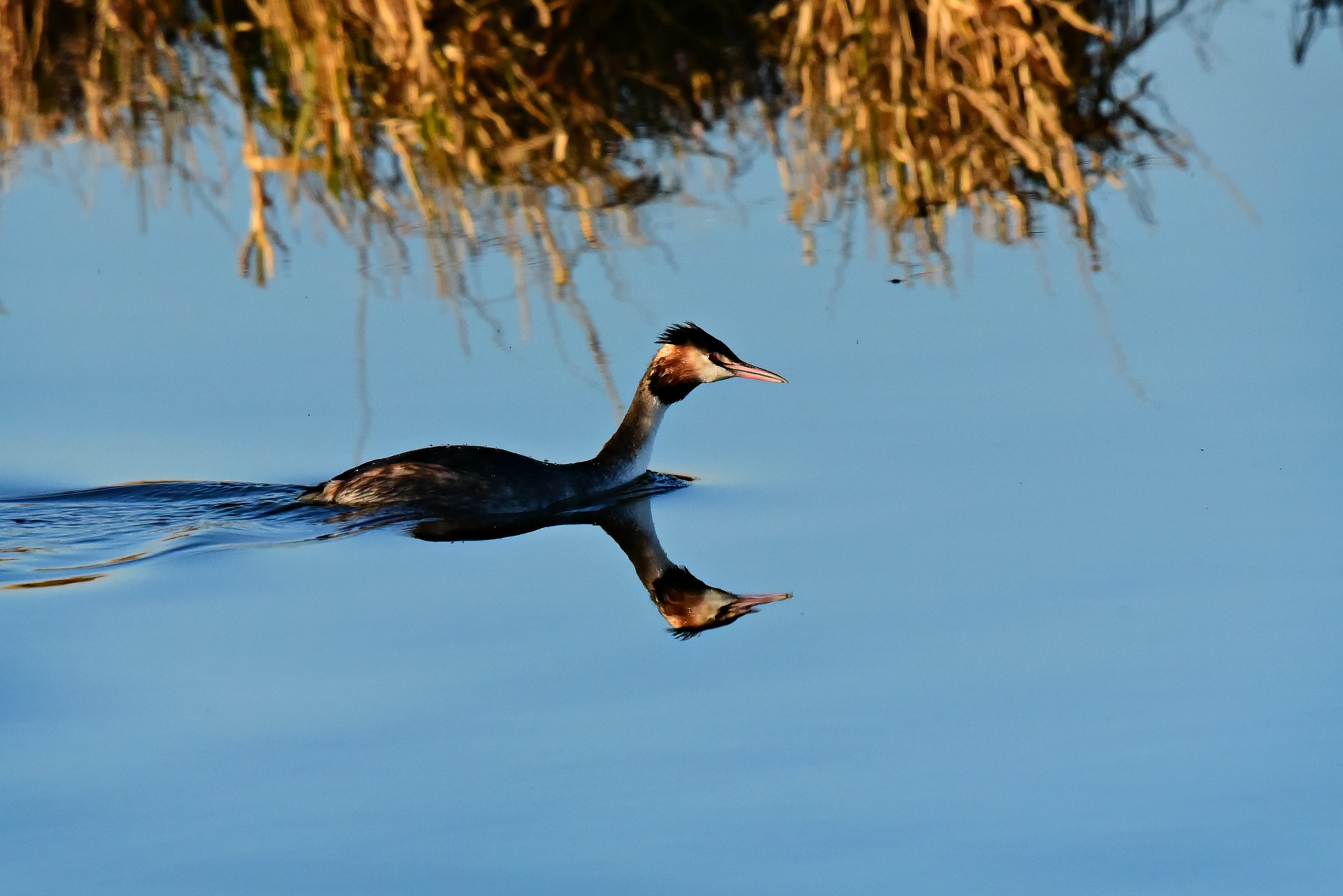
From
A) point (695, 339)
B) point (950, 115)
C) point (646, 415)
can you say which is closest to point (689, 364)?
point (695, 339)

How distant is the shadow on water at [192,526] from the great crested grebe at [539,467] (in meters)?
0.06

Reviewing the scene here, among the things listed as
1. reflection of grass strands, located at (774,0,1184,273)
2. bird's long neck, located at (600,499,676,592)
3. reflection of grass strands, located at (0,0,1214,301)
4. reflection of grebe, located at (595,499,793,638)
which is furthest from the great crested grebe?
reflection of grass strands, located at (774,0,1184,273)

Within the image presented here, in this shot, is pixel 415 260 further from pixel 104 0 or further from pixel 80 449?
pixel 104 0

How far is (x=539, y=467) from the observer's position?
7.94m

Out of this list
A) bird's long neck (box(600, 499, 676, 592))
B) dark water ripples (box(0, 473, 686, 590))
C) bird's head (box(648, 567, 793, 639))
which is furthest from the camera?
dark water ripples (box(0, 473, 686, 590))

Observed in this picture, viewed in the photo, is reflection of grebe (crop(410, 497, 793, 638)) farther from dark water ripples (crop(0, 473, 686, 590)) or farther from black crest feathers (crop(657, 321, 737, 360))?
black crest feathers (crop(657, 321, 737, 360))

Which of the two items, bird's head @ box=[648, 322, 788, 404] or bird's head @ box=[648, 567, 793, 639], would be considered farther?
bird's head @ box=[648, 322, 788, 404]

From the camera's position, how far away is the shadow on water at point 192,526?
282 inches

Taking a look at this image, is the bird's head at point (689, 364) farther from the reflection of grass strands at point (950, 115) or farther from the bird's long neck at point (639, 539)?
the reflection of grass strands at point (950, 115)

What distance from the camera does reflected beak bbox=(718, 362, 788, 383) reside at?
26.5ft

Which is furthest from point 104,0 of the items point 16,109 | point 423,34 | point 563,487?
point 563,487

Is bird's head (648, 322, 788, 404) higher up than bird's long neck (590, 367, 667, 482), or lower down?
higher up

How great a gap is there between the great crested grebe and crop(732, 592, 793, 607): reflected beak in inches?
58.9

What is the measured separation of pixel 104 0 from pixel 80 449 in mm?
5249
